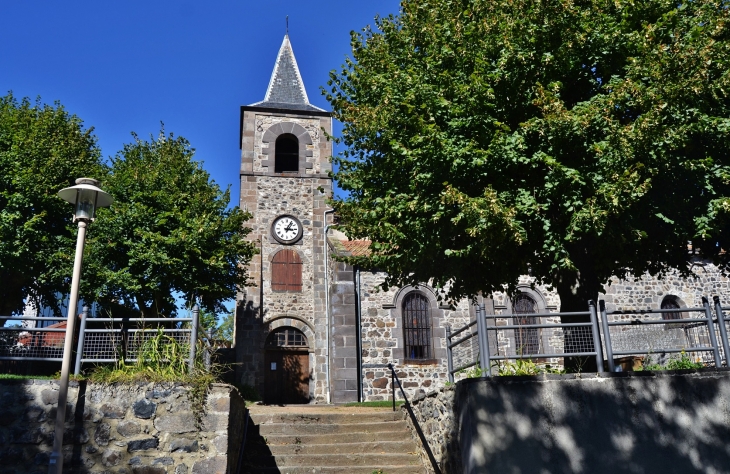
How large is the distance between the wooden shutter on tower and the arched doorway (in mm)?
1802

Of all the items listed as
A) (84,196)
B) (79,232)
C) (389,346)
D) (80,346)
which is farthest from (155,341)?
(389,346)

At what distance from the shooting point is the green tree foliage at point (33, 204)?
55.2ft

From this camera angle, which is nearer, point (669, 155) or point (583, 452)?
point (583, 452)

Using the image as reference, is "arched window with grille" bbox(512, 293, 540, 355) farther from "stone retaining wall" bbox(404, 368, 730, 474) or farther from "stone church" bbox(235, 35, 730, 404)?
"stone retaining wall" bbox(404, 368, 730, 474)

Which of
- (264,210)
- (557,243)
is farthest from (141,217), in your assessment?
(557,243)

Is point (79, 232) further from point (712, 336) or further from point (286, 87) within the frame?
point (286, 87)

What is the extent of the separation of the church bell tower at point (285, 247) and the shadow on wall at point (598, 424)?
13336mm

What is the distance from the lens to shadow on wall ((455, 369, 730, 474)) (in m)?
8.20

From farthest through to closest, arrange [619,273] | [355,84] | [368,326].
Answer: [368,326] < [355,84] < [619,273]

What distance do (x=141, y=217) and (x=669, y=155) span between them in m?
13.4

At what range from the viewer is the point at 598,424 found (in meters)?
8.35

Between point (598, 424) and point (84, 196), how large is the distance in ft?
25.2

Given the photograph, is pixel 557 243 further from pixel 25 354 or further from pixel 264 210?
pixel 264 210

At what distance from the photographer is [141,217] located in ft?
55.5
